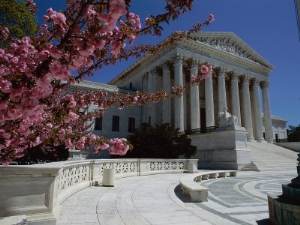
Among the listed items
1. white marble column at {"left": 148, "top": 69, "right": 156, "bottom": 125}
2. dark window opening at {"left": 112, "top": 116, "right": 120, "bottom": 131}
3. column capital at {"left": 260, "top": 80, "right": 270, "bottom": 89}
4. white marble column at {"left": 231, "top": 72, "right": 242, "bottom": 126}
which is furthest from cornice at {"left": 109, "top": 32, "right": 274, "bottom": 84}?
dark window opening at {"left": 112, "top": 116, "right": 120, "bottom": 131}

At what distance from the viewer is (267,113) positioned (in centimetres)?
3847

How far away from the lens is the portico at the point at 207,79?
30.8m

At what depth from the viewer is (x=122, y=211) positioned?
5.04m

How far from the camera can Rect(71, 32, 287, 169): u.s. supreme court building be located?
3069 cm

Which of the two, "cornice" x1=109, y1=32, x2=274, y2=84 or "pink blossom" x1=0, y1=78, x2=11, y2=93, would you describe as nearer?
"pink blossom" x1=0, y1=78, x2=11, y2=93

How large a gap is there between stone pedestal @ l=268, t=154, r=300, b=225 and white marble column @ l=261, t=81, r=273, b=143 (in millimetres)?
36203

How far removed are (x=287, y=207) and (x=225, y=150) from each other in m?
19.0

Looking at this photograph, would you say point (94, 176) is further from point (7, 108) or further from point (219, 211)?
point (7, 108)

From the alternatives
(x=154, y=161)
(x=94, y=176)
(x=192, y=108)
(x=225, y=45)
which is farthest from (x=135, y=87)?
(x=94, y=176)

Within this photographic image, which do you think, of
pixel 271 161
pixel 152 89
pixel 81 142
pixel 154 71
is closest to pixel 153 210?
pixel 81 142

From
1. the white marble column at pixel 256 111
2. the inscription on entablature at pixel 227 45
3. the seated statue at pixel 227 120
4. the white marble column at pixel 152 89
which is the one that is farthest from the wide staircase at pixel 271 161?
the inscription on entablature at pixel 227 45

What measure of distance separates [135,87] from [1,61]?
38.2m

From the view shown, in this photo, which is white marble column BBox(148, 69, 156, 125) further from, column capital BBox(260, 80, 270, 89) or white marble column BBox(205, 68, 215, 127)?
column capital BBox(260, 80, 270, 89)

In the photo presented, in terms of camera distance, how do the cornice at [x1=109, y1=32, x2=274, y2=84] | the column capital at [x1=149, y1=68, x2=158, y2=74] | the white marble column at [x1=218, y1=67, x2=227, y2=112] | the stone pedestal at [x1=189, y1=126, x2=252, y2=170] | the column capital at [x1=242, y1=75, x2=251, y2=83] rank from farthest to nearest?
the column capital at [x1=242, y1=75, x2=251, y2=83] < the column capital at [x1=149, y1=68, x2=158, y2=74] < the white marble column at [x1=218, y1=67, x2=227, y2=112] < the cornice at [x1=109, y1=32, x2=274, y2=84] < the stone pedestal at [x1=189, y1=126, x2=252, y2=170]
